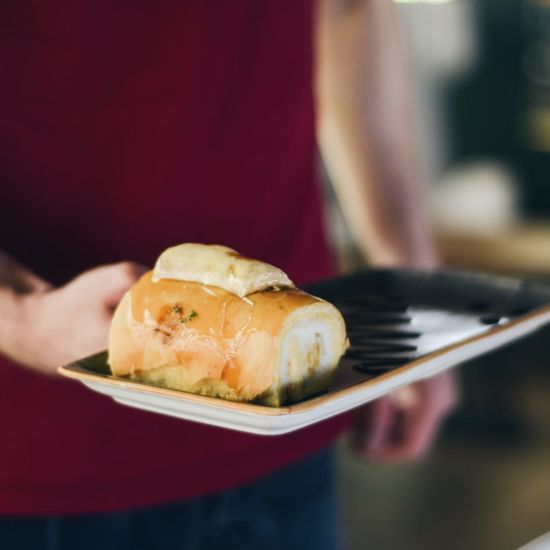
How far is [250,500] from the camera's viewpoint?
3.16 feet

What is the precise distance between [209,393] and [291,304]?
0.08 metres

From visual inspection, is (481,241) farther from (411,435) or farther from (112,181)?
(112,181)

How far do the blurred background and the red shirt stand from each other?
1.53 m

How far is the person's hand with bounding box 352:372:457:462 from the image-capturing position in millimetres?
1119

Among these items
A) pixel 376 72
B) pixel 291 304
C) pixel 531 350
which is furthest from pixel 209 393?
pixel 531 350

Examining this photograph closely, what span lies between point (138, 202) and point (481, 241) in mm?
2141

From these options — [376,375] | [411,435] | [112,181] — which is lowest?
[411,435]

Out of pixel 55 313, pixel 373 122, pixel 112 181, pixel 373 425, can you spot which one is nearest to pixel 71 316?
pixel 55 313

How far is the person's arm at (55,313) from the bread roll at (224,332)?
0.03 m

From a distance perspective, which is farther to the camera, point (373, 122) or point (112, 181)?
point (373, 122)

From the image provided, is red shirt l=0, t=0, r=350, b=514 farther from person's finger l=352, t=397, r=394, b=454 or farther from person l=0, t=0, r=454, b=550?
person's finger l=352, t=397, r=394, b=454

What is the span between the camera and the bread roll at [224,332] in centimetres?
56

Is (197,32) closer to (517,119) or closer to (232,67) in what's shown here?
(232,67)

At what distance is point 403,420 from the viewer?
3.73 ft
